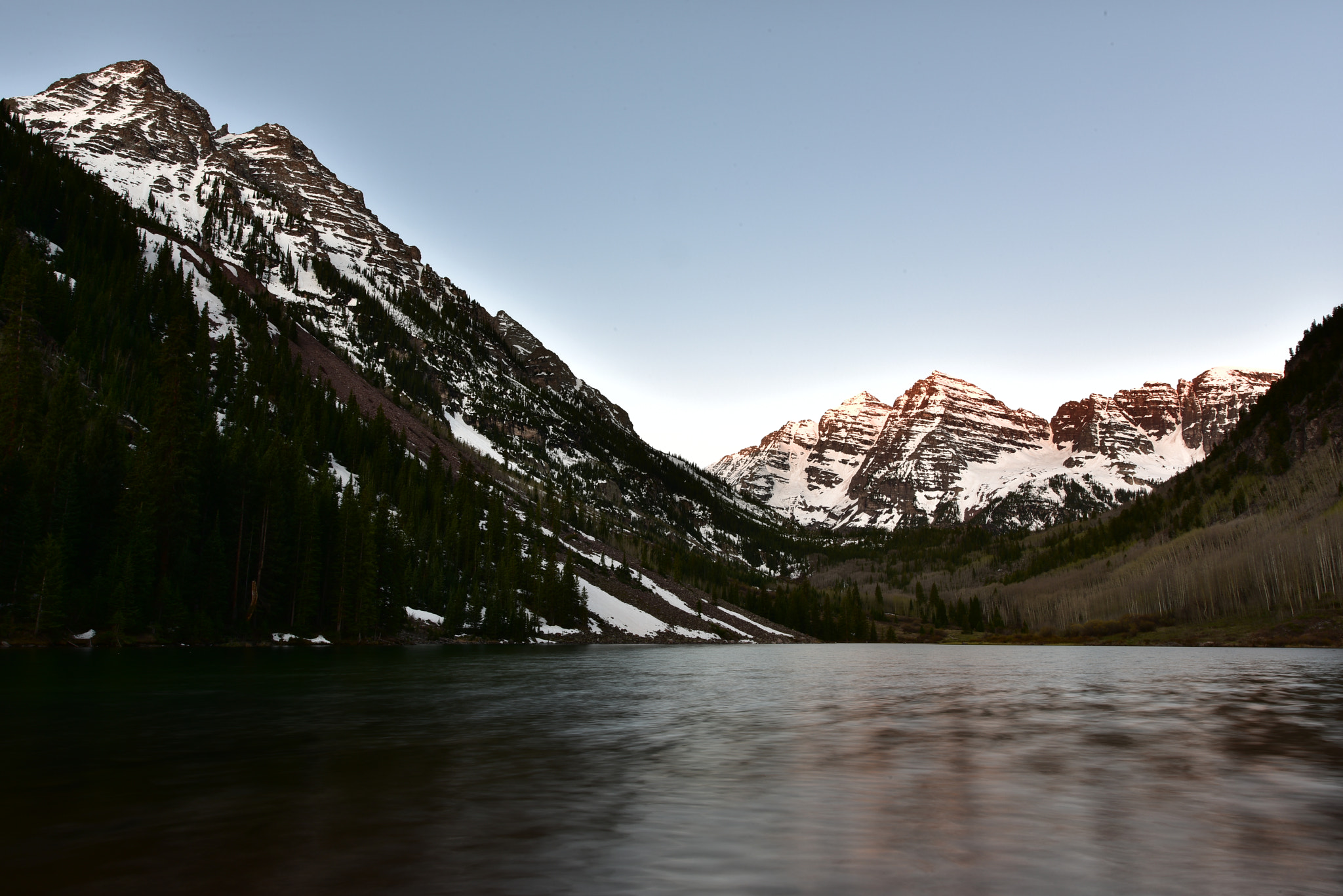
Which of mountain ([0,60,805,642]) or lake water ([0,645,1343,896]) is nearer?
lake water ([0,645,1343,896])

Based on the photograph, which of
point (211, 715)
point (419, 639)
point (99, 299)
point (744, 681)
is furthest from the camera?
point (99, 299)

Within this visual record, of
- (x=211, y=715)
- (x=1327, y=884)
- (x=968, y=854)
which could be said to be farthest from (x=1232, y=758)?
(x=211, y=715)

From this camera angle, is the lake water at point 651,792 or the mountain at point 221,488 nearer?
the lake water at point 651,792

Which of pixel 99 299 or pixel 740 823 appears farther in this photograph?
pixel 99 299

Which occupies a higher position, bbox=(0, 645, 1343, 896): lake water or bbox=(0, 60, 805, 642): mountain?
bbox=(0, 60, 805, 642): mountain

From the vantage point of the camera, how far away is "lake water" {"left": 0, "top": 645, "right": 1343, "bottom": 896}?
961 cm

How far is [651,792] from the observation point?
15438 mm

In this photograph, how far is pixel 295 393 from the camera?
140m

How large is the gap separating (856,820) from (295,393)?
14609 centimetres

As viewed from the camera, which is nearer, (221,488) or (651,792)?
(651,792)

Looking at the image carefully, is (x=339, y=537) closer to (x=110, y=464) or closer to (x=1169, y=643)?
(x=110, y=464)

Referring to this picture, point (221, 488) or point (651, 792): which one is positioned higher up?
point (221, 488)

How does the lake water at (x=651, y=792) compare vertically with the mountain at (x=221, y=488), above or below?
below

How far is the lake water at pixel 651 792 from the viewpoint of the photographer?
9.61 m
